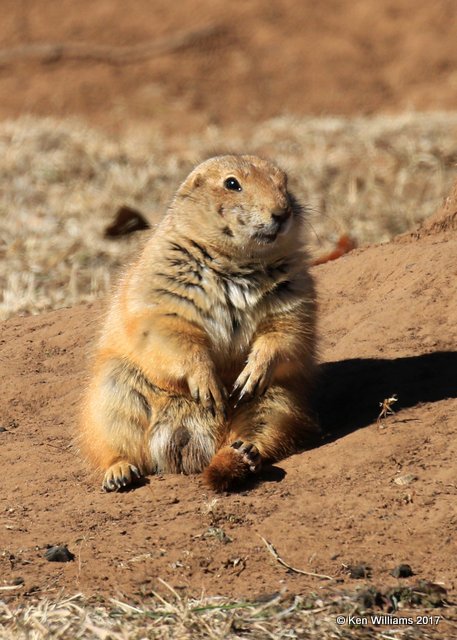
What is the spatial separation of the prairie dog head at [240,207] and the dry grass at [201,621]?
1.70 meters

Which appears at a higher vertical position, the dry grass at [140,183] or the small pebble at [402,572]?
the dry grass at [140,183]

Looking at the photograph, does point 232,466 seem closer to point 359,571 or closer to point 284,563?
point 284,563

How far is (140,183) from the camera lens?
969 cm

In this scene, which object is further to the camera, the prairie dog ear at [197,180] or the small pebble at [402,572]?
the prairie dog ear at [197,180]

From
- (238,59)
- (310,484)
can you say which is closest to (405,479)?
(310,484)

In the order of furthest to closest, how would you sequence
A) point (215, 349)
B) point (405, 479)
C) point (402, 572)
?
point (215, 349), point (405, 479), point (402, 572)

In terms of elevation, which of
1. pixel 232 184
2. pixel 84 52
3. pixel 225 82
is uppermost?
pixel 84 52

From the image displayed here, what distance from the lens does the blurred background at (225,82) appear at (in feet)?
35.4

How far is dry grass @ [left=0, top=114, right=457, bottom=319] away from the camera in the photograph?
8109mm

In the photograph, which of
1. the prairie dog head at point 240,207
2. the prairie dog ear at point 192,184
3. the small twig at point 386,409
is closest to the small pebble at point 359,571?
the small twig at point 386,409

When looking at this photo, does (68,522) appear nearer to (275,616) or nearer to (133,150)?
(275,616)

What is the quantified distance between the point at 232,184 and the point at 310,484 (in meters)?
1.33

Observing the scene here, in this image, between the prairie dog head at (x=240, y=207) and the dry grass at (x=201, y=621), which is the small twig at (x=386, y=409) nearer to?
the prairie dog head at (x=240, y=207)

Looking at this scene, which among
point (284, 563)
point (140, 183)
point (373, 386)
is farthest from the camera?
point (140, 183)
